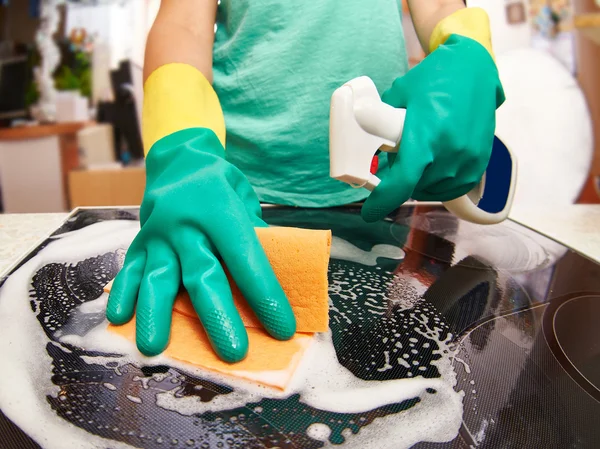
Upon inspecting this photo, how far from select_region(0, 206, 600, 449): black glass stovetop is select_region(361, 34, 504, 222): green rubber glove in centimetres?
14

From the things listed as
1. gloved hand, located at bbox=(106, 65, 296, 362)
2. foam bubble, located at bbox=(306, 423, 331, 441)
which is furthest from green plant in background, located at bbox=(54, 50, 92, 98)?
foam bubble, located at bbox=(306, 423, 331, 441)

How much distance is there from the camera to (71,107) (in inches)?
67.6

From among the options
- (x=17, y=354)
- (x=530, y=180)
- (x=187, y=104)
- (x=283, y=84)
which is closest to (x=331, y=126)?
(x=187, y=104)

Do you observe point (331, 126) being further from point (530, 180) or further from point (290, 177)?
point (530, 180)

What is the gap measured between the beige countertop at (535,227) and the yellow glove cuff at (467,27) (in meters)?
0.45

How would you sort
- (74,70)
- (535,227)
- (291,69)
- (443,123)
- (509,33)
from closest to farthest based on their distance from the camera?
(443,123) < (291,69) < (535,227) < (509,33) < (74,70)

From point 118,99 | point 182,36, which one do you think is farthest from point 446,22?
point 118,99

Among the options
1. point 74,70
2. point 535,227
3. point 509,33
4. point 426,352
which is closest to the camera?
point 426,352

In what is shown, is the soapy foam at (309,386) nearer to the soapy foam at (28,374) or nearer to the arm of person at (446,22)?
the soapy foam at (28,374)

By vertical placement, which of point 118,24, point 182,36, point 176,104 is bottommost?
point 176,104

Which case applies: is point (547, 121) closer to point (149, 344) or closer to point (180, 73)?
point (180, 73)

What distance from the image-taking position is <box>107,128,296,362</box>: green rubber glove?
1.59 ft

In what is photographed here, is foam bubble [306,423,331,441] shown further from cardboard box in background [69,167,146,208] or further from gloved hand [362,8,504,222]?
cardboard box in background [69,167,146,208]

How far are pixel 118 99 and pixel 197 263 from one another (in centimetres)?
143
